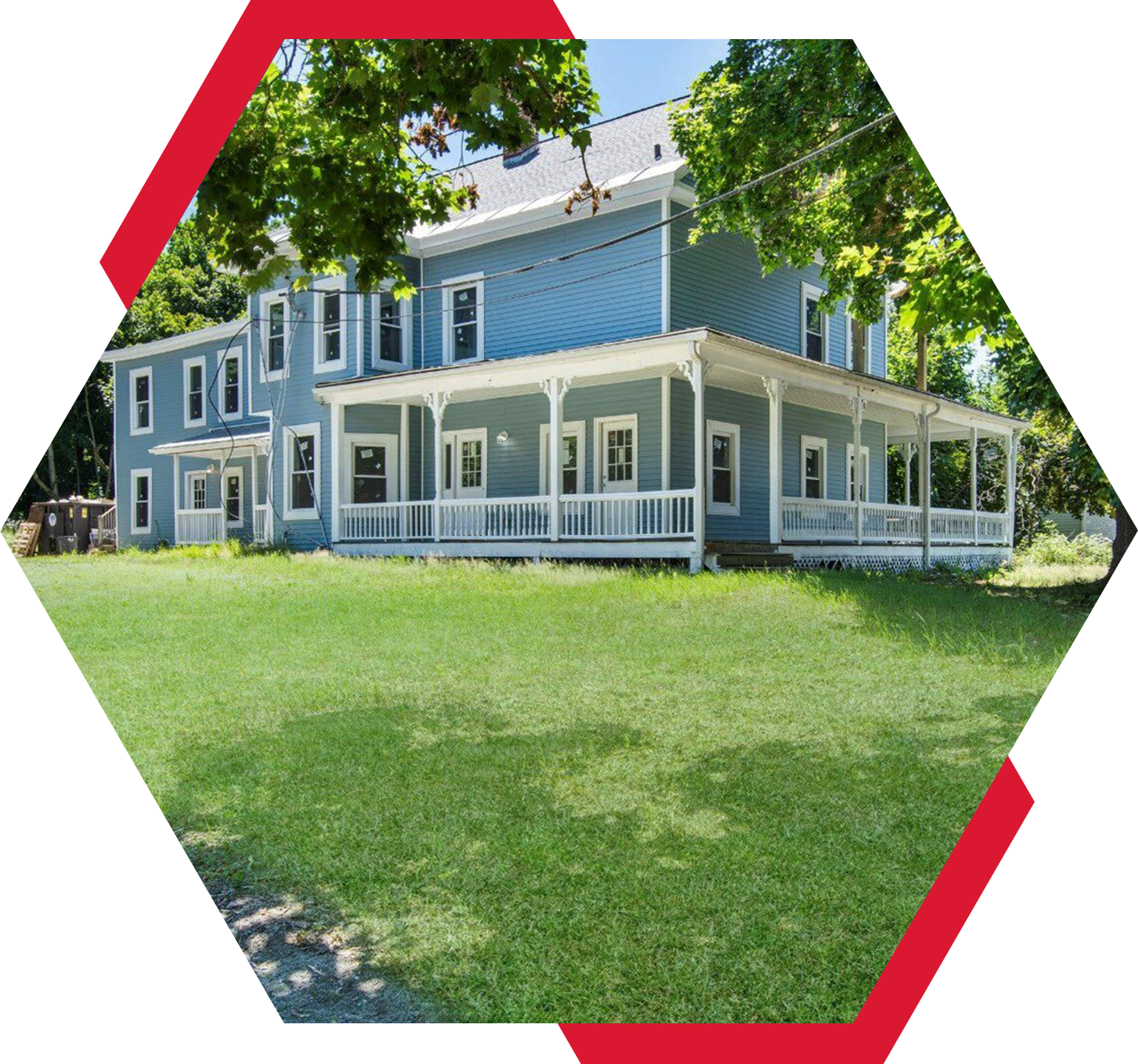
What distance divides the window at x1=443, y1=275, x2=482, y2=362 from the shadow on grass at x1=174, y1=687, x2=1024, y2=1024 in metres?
11.0

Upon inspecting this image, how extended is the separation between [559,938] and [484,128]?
3920 mm

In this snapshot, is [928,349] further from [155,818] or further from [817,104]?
[155,818]

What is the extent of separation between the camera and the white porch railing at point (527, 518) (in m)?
11.9

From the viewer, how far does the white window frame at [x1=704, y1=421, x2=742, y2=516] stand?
1344 cm

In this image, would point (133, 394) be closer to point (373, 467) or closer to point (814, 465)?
point (373, 467)

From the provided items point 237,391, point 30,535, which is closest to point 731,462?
point 237,391

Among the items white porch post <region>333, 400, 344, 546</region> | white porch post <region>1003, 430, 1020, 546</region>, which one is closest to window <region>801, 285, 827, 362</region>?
white porch post <region>333, 400, 344, 546</region>

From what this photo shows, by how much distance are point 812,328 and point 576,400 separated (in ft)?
13.0

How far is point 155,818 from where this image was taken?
95.0 inches

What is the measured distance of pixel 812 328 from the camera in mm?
14656

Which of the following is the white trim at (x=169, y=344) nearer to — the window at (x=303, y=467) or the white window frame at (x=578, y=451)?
the white window frame at (x=578, y=451)

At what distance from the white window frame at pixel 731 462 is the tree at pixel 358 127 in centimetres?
843

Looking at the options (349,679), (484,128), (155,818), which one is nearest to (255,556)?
(349,679)

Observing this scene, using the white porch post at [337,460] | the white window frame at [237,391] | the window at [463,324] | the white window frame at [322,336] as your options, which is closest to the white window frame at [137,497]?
the white window frame at [237,391]
